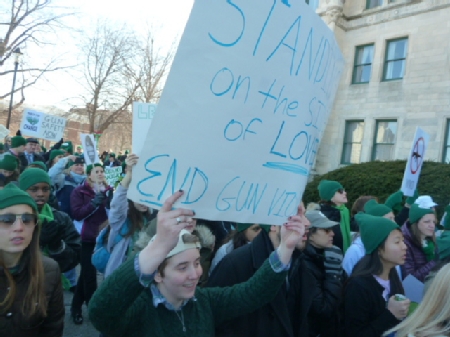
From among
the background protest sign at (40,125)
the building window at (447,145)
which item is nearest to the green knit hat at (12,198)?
the background protest sign at (40,125)

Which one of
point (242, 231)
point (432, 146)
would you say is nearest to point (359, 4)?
point (432, 146)

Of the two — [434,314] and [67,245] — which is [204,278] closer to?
[67,245]

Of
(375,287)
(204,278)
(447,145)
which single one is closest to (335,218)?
(375,287)

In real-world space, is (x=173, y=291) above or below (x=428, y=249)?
below

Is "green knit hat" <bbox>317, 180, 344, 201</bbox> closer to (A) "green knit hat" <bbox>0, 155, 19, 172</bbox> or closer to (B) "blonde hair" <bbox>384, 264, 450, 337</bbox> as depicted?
(B) "blonde hair" <bbox>384, 264, 450, 337</bbox>

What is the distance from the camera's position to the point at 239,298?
2012mm

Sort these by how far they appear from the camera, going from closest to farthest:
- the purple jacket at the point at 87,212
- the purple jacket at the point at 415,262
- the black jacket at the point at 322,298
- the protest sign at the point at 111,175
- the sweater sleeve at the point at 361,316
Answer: the sweater sleeve at the point at 361,316 < the black jacket at the point at 322,298 < the purple jacket at the point at 415,262 < the purple jacket at the point at 87,212 < the protest sign at the point at 111,175

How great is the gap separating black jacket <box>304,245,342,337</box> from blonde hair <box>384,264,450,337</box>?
0.83 meters

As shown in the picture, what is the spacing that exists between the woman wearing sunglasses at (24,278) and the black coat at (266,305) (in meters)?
0.92

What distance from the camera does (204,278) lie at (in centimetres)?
306

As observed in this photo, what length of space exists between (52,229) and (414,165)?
16.4 feet

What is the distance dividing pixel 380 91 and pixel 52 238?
14.9m

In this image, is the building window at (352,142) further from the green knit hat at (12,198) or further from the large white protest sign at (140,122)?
the green knit hat at (12,198)

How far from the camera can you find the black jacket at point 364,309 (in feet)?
8.13
